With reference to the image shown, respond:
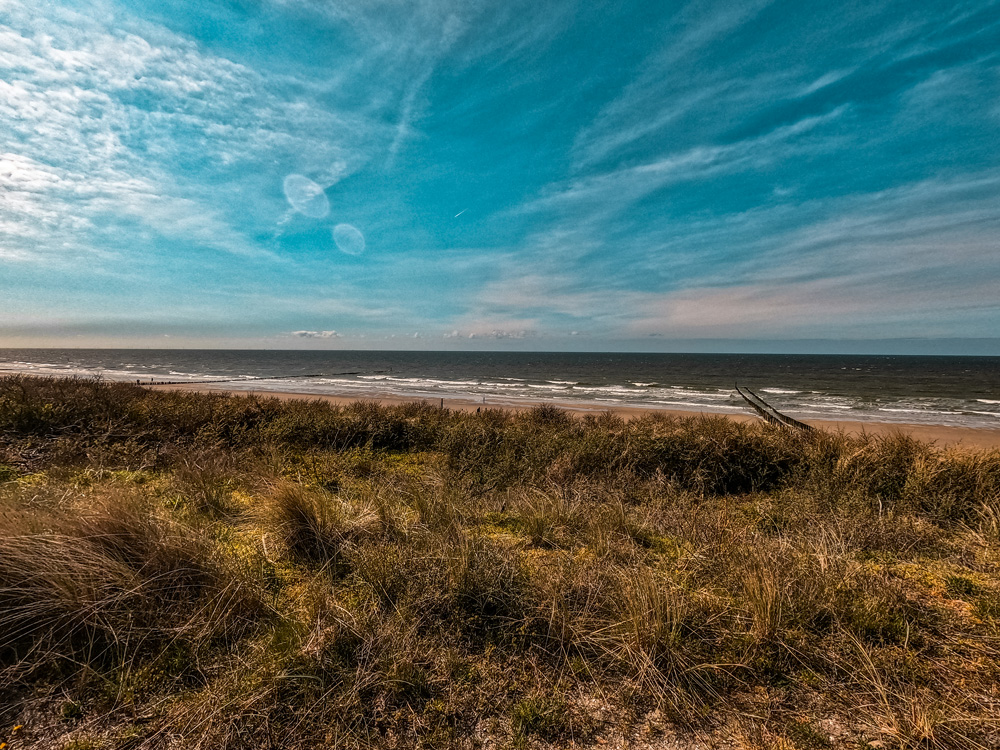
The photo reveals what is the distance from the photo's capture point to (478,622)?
3.34m

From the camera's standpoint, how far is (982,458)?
7824mm

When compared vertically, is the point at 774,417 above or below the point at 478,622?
below

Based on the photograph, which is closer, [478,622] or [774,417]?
[478,622]

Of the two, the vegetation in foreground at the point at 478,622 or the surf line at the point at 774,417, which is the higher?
the vegetation in foreground at the point at 478,622

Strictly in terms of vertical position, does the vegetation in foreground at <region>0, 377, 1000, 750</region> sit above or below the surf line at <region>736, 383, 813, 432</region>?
above

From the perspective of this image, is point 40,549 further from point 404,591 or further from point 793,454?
point 793,454

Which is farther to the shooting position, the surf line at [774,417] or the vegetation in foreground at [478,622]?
the surf line at [774,417]

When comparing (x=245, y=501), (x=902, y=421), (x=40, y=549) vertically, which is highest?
(x=40, y=549)

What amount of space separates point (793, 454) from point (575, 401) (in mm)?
23973

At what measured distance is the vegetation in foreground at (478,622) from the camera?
2477 mm

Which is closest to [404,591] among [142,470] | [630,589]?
[630,589]

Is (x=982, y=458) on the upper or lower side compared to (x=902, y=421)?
upper

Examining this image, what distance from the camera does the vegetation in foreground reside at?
2.48 metres

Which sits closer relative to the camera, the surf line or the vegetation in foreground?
the vegetation in foreground
